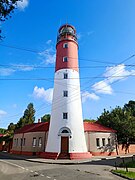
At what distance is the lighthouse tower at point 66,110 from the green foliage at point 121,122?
1209 cm

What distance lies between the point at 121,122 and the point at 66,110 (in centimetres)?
1436

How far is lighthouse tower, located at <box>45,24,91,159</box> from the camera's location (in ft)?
73.6

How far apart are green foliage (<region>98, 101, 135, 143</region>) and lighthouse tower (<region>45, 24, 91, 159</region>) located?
12085 mm

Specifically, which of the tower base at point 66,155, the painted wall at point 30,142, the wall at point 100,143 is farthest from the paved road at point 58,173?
the painted wall at point 30,142

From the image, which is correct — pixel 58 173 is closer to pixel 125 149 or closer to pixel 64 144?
pixel 64 144

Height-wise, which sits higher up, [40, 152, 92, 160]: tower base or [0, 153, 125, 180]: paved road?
[40, 152, 92, 160]: tower base

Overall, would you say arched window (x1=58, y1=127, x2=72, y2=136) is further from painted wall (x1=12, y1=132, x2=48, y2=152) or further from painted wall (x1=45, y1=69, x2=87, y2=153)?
painted wall (x1=12, y1=132, x2=48, y2=152)

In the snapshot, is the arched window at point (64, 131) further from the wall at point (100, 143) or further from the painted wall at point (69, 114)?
the wall at point (100, 143)

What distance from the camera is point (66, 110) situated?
2350 centimetres

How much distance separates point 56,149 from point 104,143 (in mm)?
9507

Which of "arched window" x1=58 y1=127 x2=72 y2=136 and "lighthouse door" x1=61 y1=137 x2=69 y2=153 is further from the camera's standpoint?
"arched window" x1=58 y1=127 x2=72 y2=136

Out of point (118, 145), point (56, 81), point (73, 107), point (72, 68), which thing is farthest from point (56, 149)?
point (118, 145)

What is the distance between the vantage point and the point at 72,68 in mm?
25641

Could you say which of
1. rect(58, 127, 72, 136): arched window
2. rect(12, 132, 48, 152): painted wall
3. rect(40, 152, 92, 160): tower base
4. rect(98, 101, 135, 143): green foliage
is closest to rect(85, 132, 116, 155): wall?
rect(98, 101, 135, 143): green foliage
